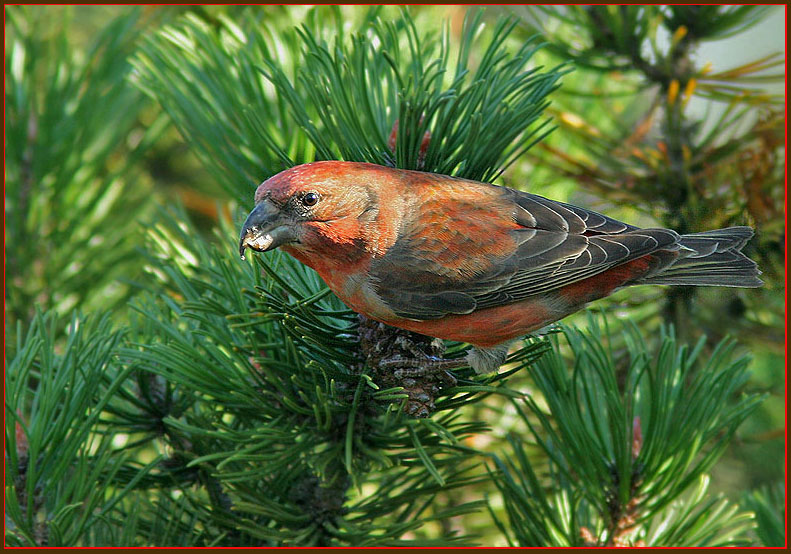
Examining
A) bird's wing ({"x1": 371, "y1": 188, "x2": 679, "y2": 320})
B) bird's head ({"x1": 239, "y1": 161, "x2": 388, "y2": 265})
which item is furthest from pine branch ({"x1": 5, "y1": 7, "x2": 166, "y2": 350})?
bird's wing ({"x1": 371, "y1": 188, "x2": 679, "y2": 320})

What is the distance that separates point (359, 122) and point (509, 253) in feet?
1.69

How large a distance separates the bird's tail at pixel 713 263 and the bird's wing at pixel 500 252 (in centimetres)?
10

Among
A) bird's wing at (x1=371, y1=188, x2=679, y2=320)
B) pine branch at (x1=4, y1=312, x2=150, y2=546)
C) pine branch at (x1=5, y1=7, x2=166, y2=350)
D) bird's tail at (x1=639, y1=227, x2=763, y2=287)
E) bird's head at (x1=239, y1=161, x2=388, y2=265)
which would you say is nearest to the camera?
pine branch at (x1=4, y1=312, x2=150, y2=546)

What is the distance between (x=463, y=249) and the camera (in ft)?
5.81

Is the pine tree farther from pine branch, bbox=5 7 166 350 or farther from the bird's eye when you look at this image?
pine branch, bbox=5 7 166 350

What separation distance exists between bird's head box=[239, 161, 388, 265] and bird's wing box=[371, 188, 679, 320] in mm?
114

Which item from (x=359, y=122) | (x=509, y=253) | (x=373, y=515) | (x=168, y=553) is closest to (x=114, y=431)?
(x=168, y=553)

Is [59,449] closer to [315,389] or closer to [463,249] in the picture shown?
[315,389]

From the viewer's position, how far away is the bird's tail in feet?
6.20

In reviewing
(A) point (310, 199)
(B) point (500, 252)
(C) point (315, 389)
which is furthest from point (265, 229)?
(B) point (500, 252)

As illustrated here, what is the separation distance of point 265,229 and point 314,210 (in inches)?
6.1

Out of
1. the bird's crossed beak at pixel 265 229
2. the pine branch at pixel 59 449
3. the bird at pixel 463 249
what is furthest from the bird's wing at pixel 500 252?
the pine branch at pixel 59 449

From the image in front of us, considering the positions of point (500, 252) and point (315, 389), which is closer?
point (315, 389)

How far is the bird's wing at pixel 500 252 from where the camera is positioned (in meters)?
1.72
